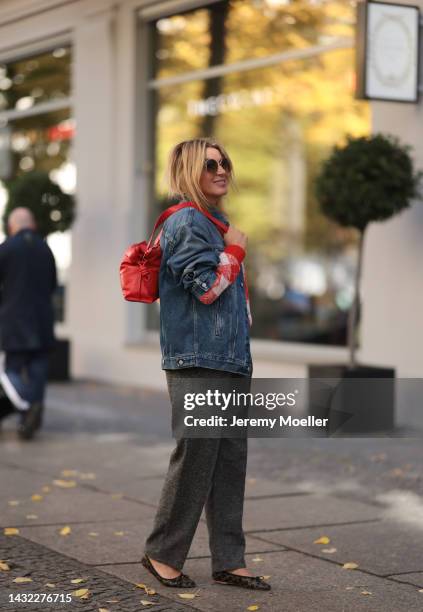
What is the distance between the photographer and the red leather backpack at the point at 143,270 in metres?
4.89

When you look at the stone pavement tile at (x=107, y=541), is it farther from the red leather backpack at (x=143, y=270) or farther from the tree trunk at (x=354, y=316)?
the tree trunk at (x=354, y=316)

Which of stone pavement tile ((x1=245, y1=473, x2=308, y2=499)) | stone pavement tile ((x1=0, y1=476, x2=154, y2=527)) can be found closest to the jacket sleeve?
stone pavement tile ((x1=0, y1=476, x2=154, y2=527))

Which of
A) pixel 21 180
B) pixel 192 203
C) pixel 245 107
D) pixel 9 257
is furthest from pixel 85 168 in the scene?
pixel 192 203

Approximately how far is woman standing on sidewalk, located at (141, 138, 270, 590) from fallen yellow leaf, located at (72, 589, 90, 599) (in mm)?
320

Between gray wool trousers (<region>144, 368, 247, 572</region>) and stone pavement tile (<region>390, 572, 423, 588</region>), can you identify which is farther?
stone pavement tile (<region>390, 572, 423, 588</region>)

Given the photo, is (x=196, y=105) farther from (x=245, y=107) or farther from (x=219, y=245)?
(x=219, y=245)

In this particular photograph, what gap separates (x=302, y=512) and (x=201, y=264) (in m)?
2.46

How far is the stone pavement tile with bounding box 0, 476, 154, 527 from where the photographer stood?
646cm

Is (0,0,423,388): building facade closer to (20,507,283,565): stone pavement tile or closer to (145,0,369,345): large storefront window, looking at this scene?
(145,0,369,345): large storefront window

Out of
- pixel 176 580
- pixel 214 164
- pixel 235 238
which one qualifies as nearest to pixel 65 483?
pixel 176 580

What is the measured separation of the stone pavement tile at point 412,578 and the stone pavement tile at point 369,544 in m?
0.06

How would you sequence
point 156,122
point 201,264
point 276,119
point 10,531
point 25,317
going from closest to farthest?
1. point 201,264
2. point 10,531
3. point 25,317
4. point 156,122
5. point 276,119

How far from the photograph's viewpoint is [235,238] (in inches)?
193

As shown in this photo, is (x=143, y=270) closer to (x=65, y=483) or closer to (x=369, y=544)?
(x=369, y=544)
